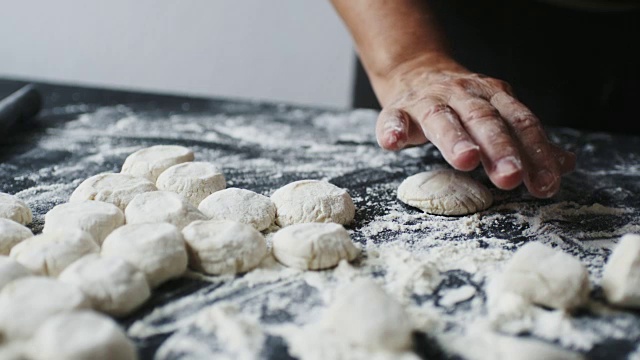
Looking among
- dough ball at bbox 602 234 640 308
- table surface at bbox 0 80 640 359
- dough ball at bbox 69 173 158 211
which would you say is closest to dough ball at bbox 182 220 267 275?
table surface at bbox 0 80 640 359

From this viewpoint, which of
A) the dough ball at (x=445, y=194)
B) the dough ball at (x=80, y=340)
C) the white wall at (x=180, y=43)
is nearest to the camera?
the dough ball at (x=80, y=340)

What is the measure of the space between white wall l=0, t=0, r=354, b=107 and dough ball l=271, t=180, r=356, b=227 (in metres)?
1.90

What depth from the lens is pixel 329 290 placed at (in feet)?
3.49

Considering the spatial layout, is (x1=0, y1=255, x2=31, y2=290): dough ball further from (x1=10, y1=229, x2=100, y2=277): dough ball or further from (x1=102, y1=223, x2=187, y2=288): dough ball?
(x1=102, y1=223, x2=187, y2=288): dough ball

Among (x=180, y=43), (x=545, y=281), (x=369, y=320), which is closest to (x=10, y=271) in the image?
(x=369, y=320)

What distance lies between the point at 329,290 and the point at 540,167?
550mm

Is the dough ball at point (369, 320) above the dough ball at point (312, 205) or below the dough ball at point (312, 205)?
above

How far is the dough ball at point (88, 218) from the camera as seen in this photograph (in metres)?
1.16

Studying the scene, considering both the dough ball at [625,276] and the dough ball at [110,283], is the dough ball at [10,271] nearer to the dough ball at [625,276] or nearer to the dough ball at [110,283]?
the dough ball at [110,283]

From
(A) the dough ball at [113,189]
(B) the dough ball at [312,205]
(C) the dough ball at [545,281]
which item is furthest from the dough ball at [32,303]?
(C) the dough ball at [545,281]

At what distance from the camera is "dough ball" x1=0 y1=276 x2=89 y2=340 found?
0.86 m

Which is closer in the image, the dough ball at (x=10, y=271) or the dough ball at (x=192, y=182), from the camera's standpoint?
the dough ball at (x=10, y=271)

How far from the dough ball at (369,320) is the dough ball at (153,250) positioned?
0.90 feet

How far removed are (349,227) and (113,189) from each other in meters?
0.49
